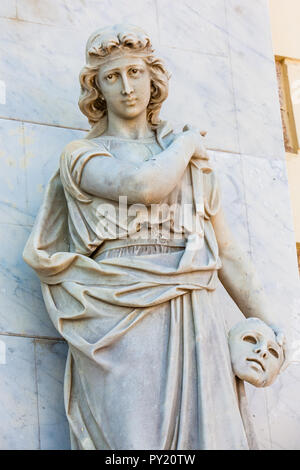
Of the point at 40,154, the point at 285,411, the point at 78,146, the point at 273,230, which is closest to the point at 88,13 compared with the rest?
the point at 40,154

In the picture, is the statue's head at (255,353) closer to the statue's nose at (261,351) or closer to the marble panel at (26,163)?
the statue's nose at (261,351)

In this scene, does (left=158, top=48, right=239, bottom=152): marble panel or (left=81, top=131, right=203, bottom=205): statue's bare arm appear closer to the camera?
(left=81, top=131, right=203, bottom=205): statue's bare arm

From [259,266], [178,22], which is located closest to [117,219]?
[259,266]

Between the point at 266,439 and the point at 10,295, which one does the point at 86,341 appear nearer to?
the point at 10,295

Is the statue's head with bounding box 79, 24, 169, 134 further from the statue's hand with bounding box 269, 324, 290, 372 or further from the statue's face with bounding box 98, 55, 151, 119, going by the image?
the statue's hand with bounding box 269, 324, 290, 372

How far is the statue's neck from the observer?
23.5 ft

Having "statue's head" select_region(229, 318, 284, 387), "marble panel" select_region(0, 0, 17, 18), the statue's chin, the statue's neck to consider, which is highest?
"marble panel" select_region(0, 0, 17, 18)

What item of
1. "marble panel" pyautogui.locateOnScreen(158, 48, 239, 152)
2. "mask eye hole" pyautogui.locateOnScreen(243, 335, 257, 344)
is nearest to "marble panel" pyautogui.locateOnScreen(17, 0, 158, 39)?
"marble panel" pyautogui.locateOnScreen(158, 48, 239, 152)

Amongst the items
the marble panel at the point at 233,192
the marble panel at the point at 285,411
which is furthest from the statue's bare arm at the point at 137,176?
the marble panel at the point at 285,411

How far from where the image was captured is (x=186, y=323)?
6574 millimetres

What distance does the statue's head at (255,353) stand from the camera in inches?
260

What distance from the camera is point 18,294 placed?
7172mm

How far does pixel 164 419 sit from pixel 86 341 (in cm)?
55

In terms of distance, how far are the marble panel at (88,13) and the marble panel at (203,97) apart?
25 centimetres
